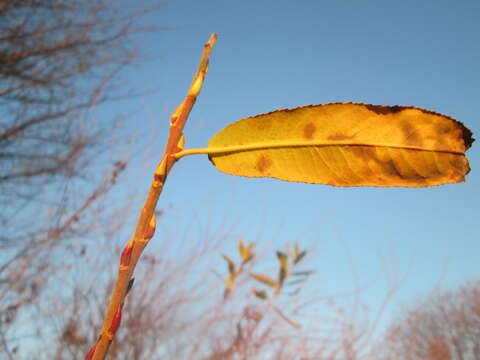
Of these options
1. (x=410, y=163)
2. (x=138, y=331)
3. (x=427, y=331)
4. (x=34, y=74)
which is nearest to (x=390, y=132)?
(x=410, y=163)

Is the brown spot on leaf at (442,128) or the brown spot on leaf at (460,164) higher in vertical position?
the brown spot on leaf at (442,128)

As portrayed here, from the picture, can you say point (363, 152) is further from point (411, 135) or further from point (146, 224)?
point (146, 224)

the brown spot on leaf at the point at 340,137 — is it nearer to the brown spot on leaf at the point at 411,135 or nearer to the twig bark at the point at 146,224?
the brown spot on leaf at the point at 411,135

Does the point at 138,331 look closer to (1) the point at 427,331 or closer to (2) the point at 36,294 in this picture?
(2) the point at 36,294

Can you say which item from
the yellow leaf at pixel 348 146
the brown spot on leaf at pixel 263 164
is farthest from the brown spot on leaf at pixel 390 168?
the brown spot on leaf at pixel 263 164

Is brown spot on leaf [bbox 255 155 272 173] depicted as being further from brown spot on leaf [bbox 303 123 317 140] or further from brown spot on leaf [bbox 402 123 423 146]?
brown spot on leaf [bbox 402 123 423 146]

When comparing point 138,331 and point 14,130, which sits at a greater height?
point 14,130
